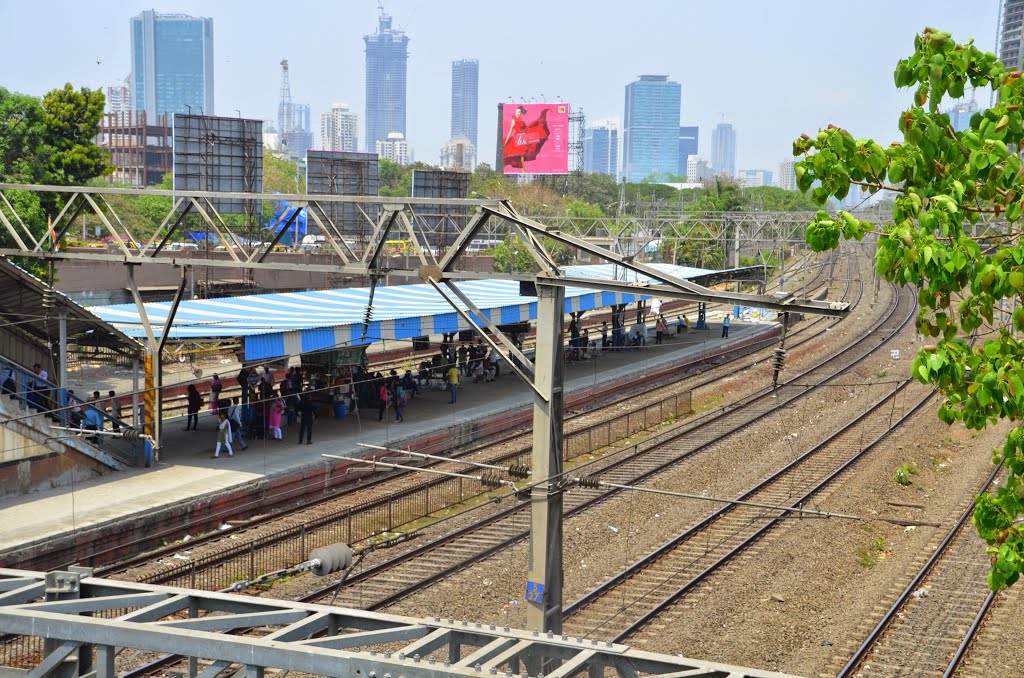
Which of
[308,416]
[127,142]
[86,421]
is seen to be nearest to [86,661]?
[86,421]

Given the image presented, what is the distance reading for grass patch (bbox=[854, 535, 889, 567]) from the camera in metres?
17.1

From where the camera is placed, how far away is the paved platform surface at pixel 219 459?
55.3 feet

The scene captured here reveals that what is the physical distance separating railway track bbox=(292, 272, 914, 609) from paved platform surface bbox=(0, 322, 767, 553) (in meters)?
4.22

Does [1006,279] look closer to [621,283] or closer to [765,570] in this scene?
[621,283]

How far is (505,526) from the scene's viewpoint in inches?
720

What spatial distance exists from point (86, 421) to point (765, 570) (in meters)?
12.6

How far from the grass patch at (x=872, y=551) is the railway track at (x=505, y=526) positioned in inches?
143

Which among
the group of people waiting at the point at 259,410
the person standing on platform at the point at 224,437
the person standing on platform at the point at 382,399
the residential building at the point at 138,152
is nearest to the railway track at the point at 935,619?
the group of people waiting at the point at 259,410

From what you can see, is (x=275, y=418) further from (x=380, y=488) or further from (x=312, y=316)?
(x=380, y=488)

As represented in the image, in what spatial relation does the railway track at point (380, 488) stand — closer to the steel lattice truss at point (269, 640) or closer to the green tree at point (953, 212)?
the steel lattice truss at point (269, 640)

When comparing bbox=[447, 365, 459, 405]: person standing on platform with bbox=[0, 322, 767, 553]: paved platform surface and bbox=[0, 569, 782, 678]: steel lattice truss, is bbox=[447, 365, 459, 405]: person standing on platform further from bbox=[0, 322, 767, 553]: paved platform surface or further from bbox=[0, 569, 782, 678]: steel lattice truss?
bbox=[0, 569, 782, 678]: steel lattice truss

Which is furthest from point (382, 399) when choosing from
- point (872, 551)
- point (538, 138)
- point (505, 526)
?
point (538, 138)

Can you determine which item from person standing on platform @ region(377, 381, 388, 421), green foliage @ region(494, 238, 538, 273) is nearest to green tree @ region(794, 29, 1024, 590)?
person standing on platform @ region(377, 381, 388, 421)

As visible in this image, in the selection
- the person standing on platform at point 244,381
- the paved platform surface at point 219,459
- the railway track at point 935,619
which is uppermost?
the person standing on platform at point 244,381
